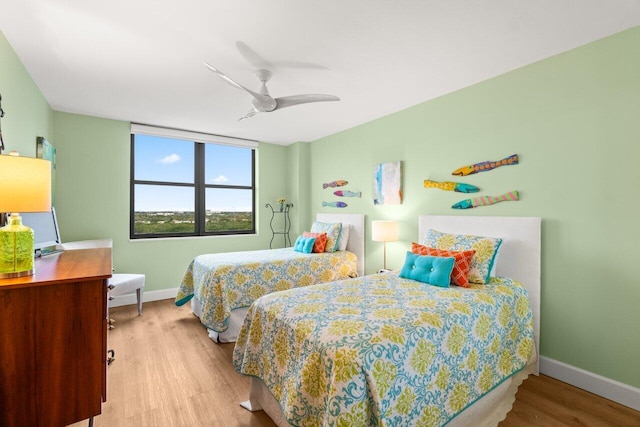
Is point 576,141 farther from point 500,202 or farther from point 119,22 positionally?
point 119,22

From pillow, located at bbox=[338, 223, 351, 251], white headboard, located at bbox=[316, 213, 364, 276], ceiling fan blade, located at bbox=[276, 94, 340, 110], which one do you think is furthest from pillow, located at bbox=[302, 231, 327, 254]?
ceiling fan blade, located at bbox=[276, 94, 340, 110]

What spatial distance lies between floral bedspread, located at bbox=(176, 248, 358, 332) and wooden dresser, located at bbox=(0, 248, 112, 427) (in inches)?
52.2

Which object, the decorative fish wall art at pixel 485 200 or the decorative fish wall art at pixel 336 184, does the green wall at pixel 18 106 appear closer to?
the decorative fish wall art at pixel 336 184

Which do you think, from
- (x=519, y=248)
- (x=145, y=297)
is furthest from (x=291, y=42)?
(x=145, y=297)

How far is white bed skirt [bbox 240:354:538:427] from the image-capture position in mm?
1736

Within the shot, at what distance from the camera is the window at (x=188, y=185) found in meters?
4.37

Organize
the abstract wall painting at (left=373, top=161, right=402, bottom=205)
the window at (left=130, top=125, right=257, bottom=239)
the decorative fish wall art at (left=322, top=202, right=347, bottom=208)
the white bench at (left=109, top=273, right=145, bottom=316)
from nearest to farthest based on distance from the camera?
the white bench at (left=109, top=273, right=145, bottom=316)
the abstract wall painting at (left=373, top=161, right=402, bottom=205)
the window at (left=130, top=125, right=257, bottom=239)
the decorative fish wall art at (left=322, top=202, right=347, bottom=208)

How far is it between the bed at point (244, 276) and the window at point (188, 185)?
1.36 m

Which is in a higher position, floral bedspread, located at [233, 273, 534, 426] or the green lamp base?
the green lamp base

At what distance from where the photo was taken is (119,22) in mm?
1933

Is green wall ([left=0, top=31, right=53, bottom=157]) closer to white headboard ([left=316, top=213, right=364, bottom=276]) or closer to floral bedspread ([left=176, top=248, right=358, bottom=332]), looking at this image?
floral bedspread ([left=176, top=248, right=358, bottom=332])

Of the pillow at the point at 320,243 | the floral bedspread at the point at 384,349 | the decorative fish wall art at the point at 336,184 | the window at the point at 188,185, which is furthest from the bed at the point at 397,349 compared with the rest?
the window at the point at 188,185

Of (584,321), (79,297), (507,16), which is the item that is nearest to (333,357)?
(79,297)

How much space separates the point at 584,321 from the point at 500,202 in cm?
105
